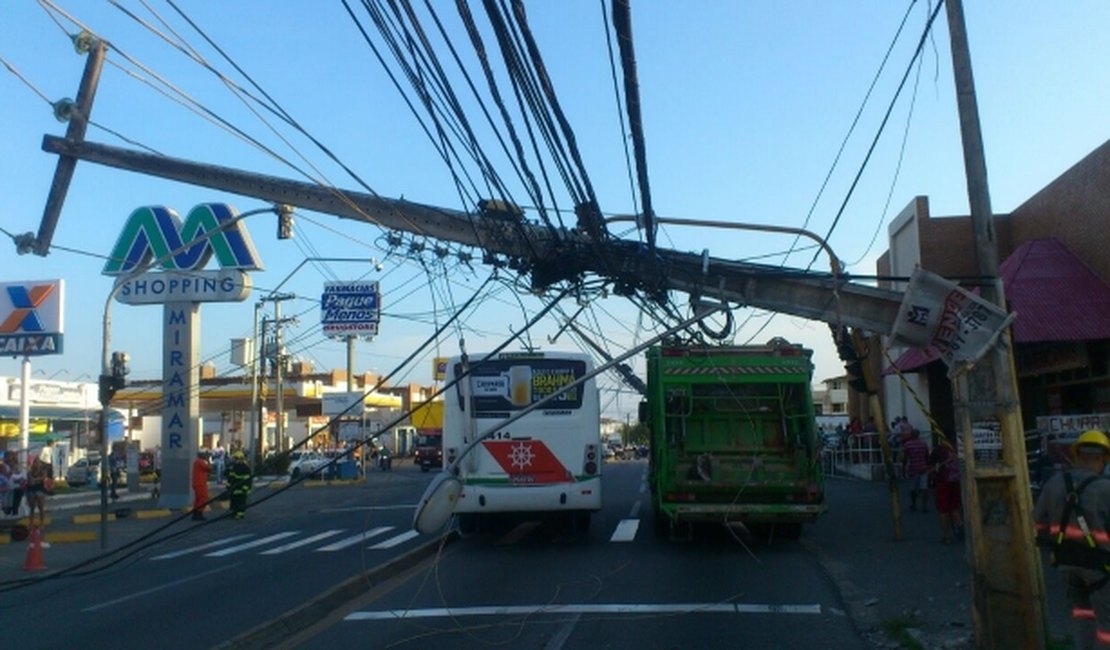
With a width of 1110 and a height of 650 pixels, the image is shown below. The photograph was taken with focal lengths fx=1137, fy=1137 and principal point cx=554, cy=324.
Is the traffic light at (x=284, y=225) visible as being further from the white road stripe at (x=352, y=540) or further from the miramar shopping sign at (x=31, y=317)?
the miramar shopping sign at (x=31, y=317)

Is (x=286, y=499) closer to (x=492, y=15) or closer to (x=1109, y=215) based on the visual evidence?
(x=1109, y=215)

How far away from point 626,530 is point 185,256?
18.5 metres

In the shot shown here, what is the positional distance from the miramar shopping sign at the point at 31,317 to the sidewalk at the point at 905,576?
28.2m

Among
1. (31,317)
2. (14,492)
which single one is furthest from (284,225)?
(31,317)

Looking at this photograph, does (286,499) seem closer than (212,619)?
No

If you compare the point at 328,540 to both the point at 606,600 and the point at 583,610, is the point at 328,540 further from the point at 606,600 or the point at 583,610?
the point at 583,610

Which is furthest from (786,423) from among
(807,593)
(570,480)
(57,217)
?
A: (57,217)

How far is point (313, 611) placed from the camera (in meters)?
11.2

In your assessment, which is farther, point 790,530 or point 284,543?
point 284,543

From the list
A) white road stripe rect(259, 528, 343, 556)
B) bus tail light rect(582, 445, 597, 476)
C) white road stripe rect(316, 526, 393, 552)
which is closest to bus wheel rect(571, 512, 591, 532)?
bus tail light rect(582, 445, 597, 476)

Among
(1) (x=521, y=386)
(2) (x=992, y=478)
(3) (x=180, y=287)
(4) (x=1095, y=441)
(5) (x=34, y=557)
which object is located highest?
(3) (x=180, y=287)

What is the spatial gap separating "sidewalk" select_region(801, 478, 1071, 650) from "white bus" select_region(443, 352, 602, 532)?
11.9 feet

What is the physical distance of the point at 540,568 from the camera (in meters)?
14.7

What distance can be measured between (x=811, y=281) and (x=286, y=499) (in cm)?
2664
